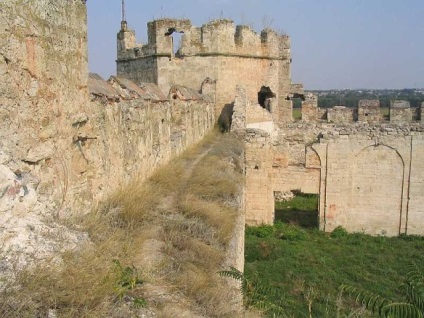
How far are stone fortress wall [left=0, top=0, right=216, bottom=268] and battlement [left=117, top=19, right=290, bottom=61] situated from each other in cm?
1050

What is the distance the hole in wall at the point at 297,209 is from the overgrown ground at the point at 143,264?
867cm

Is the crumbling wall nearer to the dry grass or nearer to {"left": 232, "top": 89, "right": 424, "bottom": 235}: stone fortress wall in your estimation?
the dry grass

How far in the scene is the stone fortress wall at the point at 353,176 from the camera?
42.9 ft

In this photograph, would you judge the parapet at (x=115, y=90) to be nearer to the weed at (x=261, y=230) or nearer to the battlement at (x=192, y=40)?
the weed at (x=261, y=230)

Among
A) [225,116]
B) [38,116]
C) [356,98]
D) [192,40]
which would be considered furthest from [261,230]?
[356,98]

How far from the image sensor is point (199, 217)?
4.48m

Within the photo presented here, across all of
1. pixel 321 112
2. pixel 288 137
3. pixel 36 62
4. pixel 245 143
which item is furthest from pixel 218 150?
pixel 321 112

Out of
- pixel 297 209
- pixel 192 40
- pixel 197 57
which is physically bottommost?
pixel 297 209

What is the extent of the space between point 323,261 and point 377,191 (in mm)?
4029

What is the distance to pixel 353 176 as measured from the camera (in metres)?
13.1

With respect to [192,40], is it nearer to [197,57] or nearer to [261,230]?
[197,57]

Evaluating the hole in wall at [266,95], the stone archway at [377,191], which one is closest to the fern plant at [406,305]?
the stone archway at [377,191]

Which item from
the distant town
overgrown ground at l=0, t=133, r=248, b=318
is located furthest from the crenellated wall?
overgrown ground at l=0, t=133, r=248, b=318

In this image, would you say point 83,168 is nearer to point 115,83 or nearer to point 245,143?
point 115,83
